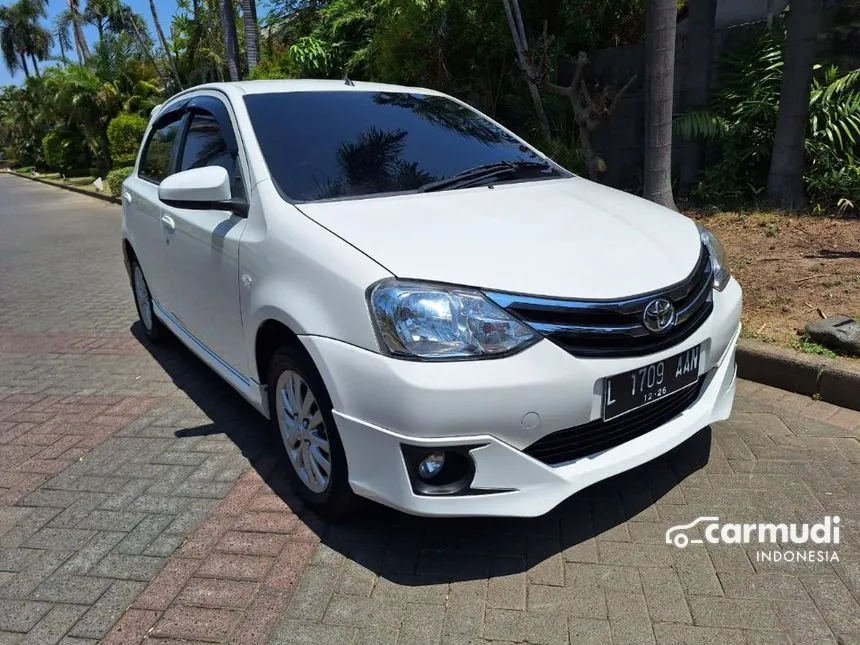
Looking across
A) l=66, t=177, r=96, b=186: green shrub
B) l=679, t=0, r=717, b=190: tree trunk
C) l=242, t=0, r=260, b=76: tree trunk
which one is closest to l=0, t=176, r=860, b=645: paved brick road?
l=679, t=0, r=717, b=190: tree trunk

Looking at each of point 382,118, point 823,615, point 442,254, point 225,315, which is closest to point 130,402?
point 225,315

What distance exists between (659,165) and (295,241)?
14.5ft

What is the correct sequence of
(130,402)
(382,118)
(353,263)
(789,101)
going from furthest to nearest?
(789,101), (130,402), (382,118), (353,263)

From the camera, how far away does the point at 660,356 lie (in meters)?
2.54

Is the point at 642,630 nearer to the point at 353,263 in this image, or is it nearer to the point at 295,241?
the point at 353,263

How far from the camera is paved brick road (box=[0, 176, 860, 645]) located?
2350 millimetres

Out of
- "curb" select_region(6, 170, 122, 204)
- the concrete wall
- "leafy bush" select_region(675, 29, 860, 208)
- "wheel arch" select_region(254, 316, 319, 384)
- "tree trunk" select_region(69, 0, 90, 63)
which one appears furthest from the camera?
Result: "tree trunk" select_region(69, 0, 90, 63)

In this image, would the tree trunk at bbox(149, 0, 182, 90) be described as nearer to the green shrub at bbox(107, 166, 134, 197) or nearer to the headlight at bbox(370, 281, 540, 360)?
the green shrub at bbox(107, 166, 134, 197)

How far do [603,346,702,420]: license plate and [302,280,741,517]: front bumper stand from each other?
4 cm

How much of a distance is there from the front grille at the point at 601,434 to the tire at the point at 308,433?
76 cm

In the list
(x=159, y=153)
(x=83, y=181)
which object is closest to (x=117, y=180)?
(x=83, y=181)

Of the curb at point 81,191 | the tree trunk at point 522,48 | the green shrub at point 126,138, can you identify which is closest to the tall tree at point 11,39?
the curb at point 81,191

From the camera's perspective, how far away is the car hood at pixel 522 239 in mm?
2424

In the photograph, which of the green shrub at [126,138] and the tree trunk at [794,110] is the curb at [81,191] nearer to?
the green shrub at [126,138]
